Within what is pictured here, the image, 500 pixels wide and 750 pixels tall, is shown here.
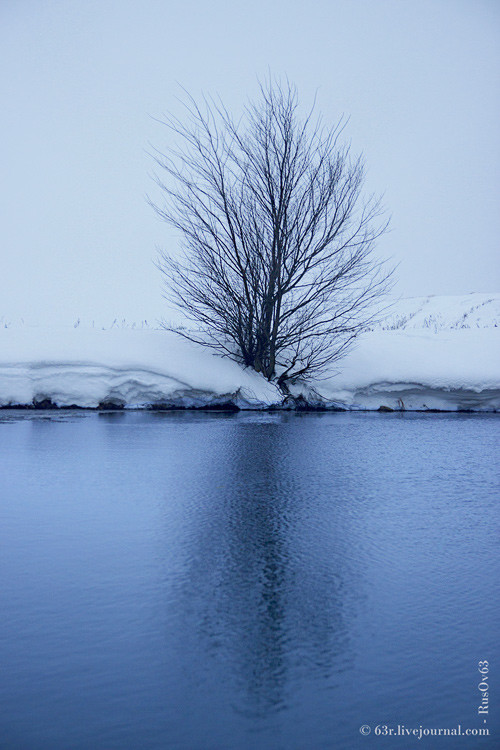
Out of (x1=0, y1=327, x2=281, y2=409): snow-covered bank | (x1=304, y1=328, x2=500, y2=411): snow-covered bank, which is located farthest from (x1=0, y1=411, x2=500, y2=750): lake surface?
(x1=304, y1=328, x2=500, y2=411): snow-covered bank

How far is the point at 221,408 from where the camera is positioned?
1191 cm

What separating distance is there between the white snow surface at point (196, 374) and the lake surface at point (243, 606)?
5828mm

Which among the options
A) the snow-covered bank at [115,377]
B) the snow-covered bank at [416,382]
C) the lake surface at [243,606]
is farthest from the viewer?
the snow-covered bank at [416,382]

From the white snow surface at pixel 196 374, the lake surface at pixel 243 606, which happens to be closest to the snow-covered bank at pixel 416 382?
the white snow surface at pixel 196 374

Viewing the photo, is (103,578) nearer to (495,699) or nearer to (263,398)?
(495,699)

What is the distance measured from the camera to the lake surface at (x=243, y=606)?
1839mm

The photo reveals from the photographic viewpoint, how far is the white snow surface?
11359 millimetres

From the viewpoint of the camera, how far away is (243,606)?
103 inches

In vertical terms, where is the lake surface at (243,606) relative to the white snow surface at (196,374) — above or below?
below

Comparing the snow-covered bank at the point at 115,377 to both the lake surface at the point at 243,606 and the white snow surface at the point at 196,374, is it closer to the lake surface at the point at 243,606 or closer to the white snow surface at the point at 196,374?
the white snow surface at the point at 196,374

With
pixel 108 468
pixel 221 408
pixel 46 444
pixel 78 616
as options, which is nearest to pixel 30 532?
pixel 78 616

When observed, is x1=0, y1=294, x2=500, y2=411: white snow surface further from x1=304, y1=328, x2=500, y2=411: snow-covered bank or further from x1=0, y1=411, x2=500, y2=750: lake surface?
x1=0, y1=411, x2=500, y2=750: lake surface

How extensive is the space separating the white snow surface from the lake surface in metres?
5.83

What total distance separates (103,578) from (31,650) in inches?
27.3
